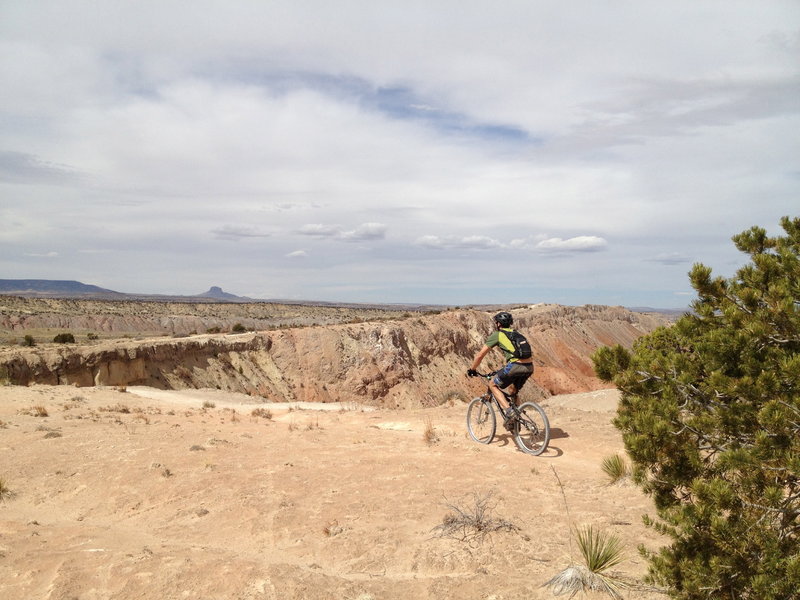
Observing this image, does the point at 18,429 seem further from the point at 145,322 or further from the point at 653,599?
the point at 145,322

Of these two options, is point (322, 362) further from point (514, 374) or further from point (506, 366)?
point (514, 374)

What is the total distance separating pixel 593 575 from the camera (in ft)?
14.0

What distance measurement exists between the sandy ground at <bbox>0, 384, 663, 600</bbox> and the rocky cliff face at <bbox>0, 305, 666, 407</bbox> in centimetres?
1171

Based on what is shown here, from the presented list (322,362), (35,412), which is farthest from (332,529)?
(322,362)

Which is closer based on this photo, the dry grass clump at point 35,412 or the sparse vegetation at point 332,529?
the sparse vegetation at point 332,529

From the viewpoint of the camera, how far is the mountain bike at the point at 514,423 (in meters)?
8.88

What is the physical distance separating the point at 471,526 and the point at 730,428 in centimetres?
271

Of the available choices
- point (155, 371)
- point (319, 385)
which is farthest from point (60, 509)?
point (319, 385)

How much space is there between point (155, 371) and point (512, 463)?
2554 centimetres

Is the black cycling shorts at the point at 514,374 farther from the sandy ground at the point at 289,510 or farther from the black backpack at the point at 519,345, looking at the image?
the sandy ground at the point at 289,510

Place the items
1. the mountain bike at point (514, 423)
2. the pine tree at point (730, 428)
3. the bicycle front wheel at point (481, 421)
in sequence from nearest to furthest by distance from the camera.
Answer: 1. the pine tree at point (730, 428)
2. the mountain bike at point (514, 423)
3. the bicycle front wheel at point (481, 421)

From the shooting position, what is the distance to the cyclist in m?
8.87

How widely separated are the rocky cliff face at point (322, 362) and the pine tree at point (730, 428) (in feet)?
52.5

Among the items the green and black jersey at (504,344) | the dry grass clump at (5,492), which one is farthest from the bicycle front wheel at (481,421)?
the dry grass clump at (5,492)
